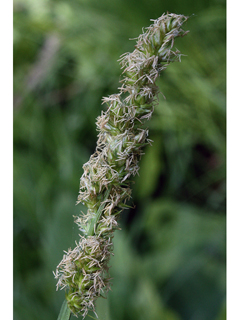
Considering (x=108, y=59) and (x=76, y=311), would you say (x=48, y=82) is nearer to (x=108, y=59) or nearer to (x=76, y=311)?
(x=108, y=59)

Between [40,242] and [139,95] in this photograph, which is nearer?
[139,95]

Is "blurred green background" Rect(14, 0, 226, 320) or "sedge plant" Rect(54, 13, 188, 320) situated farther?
"blurred green background" Rect(14, 0, 226, 320)
